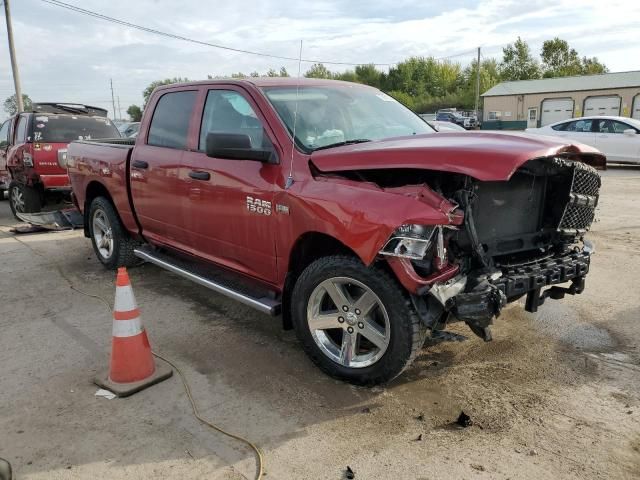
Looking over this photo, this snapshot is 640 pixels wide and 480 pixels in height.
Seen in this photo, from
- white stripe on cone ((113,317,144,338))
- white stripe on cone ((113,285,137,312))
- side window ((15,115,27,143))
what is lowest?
white stripe on cone ((113,317,144,338))

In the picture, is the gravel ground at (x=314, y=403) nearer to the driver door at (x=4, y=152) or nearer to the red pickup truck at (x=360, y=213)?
the red pickup truck at (x=360, y=213)

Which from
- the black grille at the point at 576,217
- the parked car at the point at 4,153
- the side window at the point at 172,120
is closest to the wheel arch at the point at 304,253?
the black grille at the point at 576,217

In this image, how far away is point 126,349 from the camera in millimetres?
3488

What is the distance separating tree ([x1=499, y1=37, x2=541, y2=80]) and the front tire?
2939 inches

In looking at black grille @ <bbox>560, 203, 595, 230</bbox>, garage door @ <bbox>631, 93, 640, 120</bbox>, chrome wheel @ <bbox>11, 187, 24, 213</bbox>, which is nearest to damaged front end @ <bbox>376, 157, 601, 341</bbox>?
black grille @ <bbox>560, 203, 595, 230</bbox>

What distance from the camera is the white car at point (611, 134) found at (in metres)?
14.8

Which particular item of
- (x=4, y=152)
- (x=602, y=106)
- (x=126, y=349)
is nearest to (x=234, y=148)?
(x=126, y=349)

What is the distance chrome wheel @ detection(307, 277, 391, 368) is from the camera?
326 cm

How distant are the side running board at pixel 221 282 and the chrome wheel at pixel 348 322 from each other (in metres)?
0.39

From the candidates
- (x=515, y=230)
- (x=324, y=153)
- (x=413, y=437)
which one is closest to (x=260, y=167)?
(x=324, y=153)

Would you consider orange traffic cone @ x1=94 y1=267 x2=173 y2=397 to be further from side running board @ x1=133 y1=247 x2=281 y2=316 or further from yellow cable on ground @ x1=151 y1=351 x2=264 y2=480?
side running board @ x1=133 y1=247 x2=281 y2=316

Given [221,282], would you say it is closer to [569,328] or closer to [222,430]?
[222,430]

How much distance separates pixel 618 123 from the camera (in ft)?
49.5

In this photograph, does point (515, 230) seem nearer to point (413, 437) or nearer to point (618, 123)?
point (413, 437)
